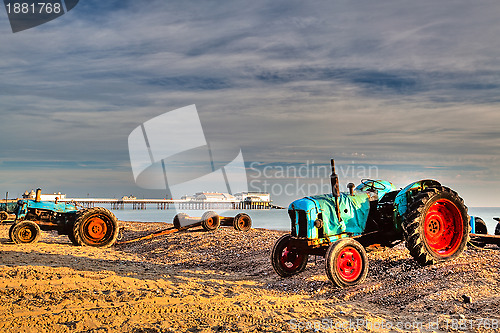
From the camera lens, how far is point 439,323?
6.51 m

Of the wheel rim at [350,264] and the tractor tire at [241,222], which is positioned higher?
the tractor tire at [241,222]

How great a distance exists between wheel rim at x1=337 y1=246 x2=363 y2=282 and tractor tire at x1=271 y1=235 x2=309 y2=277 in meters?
1.45

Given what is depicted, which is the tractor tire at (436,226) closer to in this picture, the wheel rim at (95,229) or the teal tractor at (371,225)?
the teal tractor at (371,225)

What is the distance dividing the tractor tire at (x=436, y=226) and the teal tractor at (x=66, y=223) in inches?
464

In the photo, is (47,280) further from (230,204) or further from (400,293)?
(230,204)

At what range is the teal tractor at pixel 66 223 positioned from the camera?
16.1 meters

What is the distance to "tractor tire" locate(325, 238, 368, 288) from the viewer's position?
809 centimetres

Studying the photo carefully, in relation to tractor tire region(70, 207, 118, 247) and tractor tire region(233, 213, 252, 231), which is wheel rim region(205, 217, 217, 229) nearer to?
tractor tire region(233, 213, 252, 231)

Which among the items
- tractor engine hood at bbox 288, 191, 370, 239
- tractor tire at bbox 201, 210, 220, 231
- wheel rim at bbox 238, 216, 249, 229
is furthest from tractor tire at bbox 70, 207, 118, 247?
tractor engine hood at bbox 288, 191, 370, 239

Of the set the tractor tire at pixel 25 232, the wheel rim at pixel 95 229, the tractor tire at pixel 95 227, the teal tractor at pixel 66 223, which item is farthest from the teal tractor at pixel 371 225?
the tractor tire at pixel 25 232

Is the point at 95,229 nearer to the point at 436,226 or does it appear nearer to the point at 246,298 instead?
the point at 246,298

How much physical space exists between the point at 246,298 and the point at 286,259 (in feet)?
6.75

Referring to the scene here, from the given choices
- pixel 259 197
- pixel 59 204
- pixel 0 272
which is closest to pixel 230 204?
pixel 259 197

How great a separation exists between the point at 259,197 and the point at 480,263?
4718 inches
